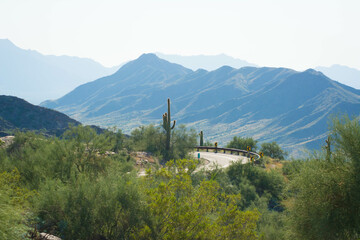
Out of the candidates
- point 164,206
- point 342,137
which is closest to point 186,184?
point 164,206

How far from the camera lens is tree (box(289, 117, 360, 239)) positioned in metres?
8.39

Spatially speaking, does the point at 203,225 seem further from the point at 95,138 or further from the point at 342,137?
the point at 95,138

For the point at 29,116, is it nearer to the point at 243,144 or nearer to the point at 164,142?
the point at 243,144

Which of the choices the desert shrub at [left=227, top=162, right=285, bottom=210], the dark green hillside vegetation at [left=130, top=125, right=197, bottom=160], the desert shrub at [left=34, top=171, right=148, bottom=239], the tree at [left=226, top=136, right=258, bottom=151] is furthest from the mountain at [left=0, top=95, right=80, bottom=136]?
the desert shrub at [left=34, top=171, right=148, bottom=239]

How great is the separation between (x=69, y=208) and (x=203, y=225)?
3892 millimetres

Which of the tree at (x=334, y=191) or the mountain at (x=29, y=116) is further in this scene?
the mountain at (x=29, y=116)

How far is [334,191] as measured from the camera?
28.5 ft

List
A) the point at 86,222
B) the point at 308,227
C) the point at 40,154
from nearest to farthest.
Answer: the point at 86,222 → the point at 308,227 → the point at 40,154

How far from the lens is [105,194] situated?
30.1 ft

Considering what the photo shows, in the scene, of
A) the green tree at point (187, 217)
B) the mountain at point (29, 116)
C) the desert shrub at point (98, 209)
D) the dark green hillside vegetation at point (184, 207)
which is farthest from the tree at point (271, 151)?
the mountain at point (29, 116)

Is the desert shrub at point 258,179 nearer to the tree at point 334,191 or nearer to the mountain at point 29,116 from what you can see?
the tree at point 334,191

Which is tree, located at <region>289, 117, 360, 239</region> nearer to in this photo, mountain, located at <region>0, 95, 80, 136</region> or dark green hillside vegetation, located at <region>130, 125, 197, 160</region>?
dark green hillside vegetation, located at <region>130, 125, 197, 160</region>

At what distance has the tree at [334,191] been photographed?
8.39m

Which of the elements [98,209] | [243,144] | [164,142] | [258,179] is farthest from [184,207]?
[243,144]
